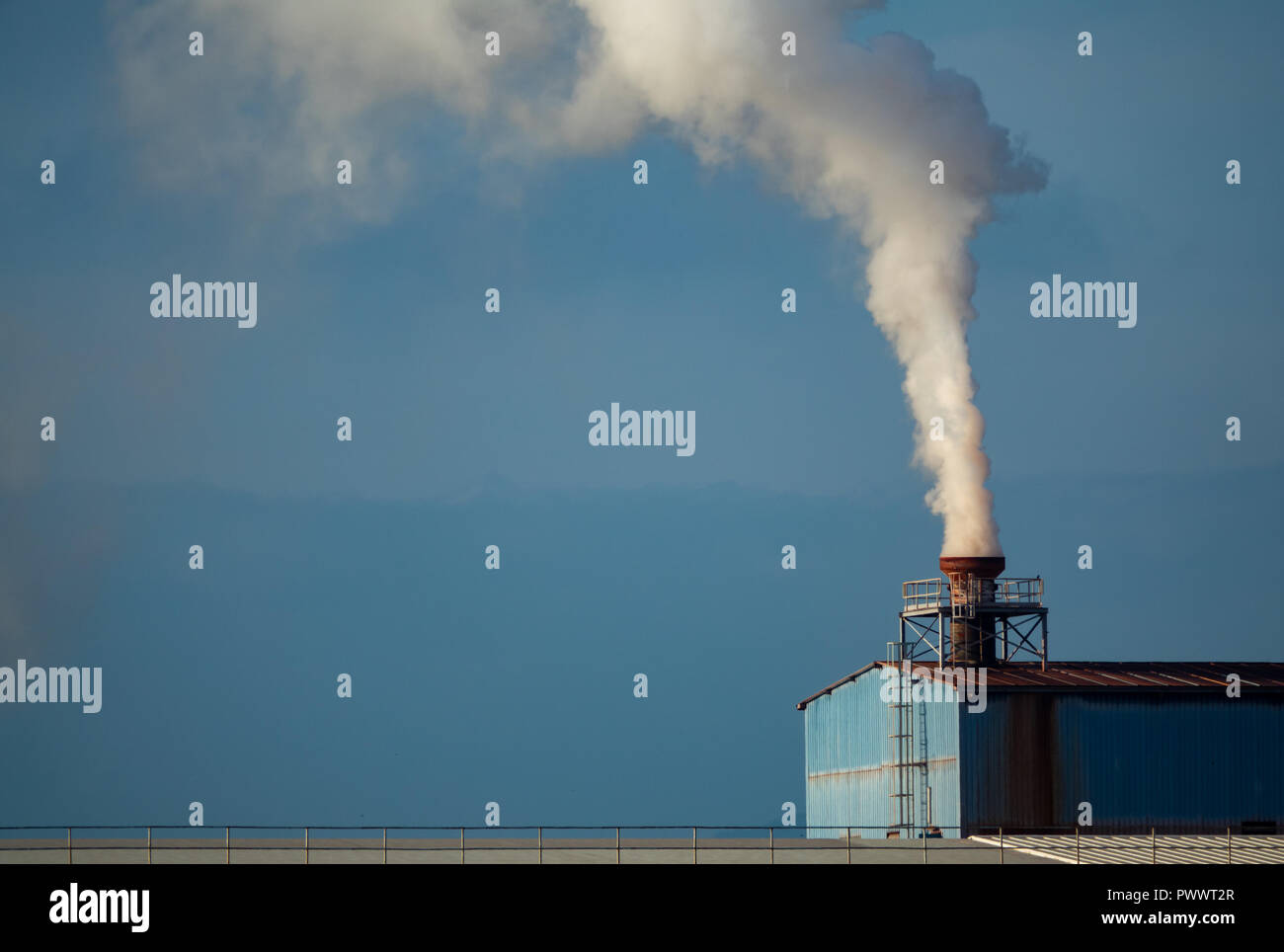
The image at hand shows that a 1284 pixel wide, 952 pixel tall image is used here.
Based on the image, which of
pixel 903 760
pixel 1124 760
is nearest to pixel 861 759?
pixel 903 760

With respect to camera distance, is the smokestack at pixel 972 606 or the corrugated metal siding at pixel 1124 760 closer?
the corrugated metal siding at pixel 1124 760

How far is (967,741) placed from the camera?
54688 mm

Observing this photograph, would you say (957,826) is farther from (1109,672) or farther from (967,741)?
(1109,672)

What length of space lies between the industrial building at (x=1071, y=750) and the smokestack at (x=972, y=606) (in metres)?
0.75

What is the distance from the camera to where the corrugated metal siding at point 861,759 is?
5541 centimetres

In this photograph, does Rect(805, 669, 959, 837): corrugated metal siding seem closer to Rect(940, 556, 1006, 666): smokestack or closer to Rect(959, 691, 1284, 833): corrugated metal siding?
Rect(959, 691, 1284, 833): corrugated metal siding

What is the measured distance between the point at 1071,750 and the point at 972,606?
6.86 metres

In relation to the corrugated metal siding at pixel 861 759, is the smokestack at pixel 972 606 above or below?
above

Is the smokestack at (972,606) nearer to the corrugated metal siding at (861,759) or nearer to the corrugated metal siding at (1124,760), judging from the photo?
the corrugated metal siding at (861,759)

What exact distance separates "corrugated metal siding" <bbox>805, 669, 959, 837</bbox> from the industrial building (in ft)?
0.30

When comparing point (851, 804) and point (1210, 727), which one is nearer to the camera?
point (1210, 727)
